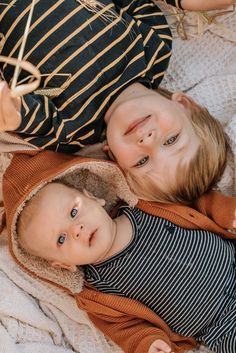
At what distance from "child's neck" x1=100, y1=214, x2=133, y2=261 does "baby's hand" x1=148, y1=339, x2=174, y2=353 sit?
22cm

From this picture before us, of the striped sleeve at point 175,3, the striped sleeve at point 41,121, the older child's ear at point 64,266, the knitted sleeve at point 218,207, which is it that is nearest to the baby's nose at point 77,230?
the older child's ear at point 64,266

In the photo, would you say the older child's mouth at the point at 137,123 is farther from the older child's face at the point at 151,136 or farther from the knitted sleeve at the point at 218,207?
the knitted sleeve at the point at 218,207

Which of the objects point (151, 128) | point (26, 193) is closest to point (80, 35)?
point (151, 128)

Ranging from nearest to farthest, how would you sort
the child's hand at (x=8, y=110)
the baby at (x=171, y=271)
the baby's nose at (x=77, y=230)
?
the child's hand at (x=8, y=110) → the baby's nose at (x=77, y=230) → the baby at (x=171, y=271)

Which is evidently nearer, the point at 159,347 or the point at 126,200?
the point at 159,347

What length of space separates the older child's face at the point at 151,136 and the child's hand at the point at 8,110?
23 cm

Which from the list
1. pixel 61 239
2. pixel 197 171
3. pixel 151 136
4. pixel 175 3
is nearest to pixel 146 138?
pixel 151 136

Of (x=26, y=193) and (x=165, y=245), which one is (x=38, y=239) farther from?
(x=165, y=245)

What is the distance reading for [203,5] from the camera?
1491mm

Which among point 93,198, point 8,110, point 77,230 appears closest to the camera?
point 8,110

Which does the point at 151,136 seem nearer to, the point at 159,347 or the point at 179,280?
the point at 179,280

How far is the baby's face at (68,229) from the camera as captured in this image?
1305mm

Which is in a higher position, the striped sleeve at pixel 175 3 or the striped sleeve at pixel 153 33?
the striped sleeve at pixel 175 3

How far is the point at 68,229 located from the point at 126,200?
22 centimetres
